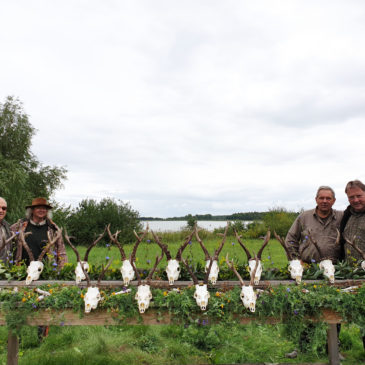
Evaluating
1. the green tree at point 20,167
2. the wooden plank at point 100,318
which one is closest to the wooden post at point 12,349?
the wooden plank at point 100,318

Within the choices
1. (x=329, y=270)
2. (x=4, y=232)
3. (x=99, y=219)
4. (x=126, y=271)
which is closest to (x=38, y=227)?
(x=4, y=232)

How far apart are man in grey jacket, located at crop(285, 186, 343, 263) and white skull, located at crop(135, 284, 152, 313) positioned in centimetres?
215

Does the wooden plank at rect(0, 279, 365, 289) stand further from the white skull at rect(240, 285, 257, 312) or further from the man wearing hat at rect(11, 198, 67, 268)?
the man wearing hat at rect(11, 198, 67, 268)

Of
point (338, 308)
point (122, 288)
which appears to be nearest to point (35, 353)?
point (122, 288)

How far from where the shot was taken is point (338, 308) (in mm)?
3291

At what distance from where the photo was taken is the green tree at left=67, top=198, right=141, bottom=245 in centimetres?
2191

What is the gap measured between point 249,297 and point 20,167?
26.6 meters

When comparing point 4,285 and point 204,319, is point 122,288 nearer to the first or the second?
point 204,319

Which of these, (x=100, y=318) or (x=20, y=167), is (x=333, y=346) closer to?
(x=100, y=318)

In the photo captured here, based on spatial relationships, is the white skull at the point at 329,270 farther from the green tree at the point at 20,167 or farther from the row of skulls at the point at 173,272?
the green tree at the point at 20,167

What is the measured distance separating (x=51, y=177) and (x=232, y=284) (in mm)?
29177

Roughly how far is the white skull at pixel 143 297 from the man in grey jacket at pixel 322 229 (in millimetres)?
2146

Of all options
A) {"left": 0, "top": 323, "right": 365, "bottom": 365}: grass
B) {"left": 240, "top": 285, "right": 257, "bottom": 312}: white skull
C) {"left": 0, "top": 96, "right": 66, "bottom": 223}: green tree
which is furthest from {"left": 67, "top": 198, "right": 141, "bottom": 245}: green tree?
{"left": 240, "top": 285, "right": 257, "bottom": 312}: white skull

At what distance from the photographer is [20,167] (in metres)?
26.3
